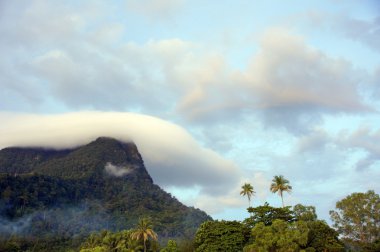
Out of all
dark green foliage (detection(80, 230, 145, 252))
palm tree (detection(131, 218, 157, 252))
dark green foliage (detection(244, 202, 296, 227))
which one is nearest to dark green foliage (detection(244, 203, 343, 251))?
dark green foliage (detection(244, 202, 296, 227))

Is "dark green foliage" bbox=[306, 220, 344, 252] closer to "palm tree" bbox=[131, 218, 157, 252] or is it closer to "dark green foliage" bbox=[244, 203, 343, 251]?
"dark green foliage" bbox=[244, 203, 343, 251]

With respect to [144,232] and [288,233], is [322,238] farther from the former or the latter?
[144,232]

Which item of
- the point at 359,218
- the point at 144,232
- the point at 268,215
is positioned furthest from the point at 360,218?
the point at 144,232

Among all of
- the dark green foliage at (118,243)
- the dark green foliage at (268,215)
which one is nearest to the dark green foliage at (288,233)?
the dark green foliage at (268,215)

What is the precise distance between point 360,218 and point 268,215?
2158cm

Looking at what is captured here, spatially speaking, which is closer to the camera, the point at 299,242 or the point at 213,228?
the point at 299,242

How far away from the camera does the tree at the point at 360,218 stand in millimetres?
96500

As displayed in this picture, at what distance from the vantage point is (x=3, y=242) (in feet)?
546

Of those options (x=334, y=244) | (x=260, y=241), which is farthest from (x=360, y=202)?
(x=260, y=241)

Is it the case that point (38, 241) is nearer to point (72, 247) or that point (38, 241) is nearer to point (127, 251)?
point (72, 247)

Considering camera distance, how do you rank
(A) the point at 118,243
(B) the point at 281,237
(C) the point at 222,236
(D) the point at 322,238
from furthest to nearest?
(A) the point at 118,243, (C) the point at 222,236, (D) the point at 322,238, (B) the point at 281,237

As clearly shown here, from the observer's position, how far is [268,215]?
10225 centimetres

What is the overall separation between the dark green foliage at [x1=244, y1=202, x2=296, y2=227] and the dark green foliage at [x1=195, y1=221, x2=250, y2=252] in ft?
9.53

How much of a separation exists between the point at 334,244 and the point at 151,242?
5200 cm
